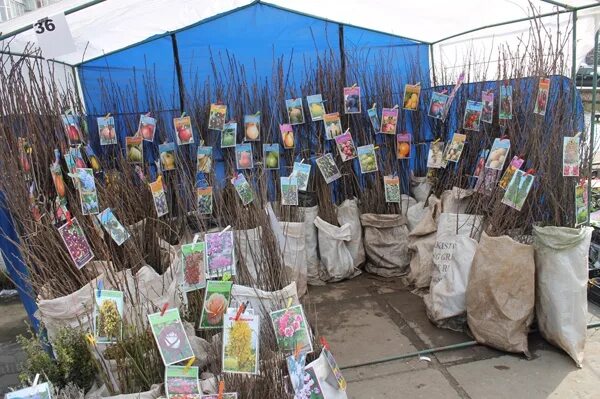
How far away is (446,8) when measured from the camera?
3.37m

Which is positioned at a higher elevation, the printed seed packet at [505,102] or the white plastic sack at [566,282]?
the printed seed packet at [505,102]

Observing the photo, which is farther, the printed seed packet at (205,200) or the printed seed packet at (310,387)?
the printed seed packet at (205,200)

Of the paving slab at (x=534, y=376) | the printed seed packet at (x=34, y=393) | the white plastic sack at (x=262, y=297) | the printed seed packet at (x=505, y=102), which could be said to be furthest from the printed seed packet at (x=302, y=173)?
the printed seed packet at (x=34, y=393)

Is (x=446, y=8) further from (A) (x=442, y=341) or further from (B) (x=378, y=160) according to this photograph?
(A) (x=442, y=341)

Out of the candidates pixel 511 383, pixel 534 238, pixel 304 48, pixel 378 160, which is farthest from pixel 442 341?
pixel 304 48

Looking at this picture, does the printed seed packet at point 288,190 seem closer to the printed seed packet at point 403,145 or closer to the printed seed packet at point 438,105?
the printed seed packet at point 403,145

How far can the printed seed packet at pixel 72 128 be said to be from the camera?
2396mm

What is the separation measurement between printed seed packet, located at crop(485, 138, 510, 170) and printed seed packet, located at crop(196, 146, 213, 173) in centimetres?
171

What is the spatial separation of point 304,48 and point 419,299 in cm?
227

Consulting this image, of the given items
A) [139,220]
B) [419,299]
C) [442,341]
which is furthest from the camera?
[419,299]

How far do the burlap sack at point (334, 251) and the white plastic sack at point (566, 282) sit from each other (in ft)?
4.57

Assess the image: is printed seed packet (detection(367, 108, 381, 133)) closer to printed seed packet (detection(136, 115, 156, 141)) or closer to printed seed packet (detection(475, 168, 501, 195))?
printed seed packet (detection(475, 168, 501, 195))

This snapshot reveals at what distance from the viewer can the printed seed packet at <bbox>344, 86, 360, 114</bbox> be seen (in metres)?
3.31

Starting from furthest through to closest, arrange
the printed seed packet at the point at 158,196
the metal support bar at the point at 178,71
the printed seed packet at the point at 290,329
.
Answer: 1. the metal support bar at the point at 178,71
2. the printed seed packet at the point at 158,196
3. the printed seed packet at the point at 290,329
